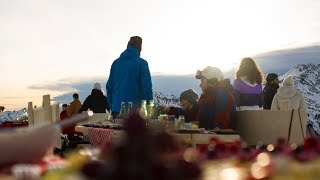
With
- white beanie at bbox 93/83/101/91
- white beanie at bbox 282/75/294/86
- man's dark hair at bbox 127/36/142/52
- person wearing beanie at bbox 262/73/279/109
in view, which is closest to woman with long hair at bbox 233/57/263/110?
white beanie at bbox 282/75/294/86

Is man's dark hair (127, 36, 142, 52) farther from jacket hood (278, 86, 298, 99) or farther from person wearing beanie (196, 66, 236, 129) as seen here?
jacket hood (278, 86, 298, 99)

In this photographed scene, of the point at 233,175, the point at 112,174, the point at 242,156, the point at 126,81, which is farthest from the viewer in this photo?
the point at 126,81

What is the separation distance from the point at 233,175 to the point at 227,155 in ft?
1.26

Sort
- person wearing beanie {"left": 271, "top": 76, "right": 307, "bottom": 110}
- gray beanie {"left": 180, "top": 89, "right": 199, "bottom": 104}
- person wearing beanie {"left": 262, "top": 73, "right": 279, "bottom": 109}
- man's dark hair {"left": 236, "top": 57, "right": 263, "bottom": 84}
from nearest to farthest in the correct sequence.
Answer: man's dark hair {"left": 236, "top": 57, "right": 263, "bottom": 84}, gray beanie {"left": 180, "top": 89, "right": 199, "bottom": 104}, person wearing beanie {"left": 271, "top": 76, "right": 307, "bottom": 110}, person wearing beanie {"left": 262, "top": 73, "right": 279, "bottom": 109}

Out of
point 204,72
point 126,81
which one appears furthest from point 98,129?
point 204,72

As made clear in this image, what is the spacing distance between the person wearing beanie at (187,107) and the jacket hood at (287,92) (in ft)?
5.95

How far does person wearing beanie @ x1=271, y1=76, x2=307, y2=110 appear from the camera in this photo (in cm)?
1028

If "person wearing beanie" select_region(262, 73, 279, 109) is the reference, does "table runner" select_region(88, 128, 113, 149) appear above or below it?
below

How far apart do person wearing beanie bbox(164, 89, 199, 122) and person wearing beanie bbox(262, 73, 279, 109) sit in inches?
97.3

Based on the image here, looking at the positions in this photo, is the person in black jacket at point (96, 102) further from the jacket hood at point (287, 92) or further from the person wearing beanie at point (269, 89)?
the jacket hood at point (287, 92)

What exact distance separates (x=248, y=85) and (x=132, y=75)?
1.78 metres

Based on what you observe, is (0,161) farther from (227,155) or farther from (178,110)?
(178,110)

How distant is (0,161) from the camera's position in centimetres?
129

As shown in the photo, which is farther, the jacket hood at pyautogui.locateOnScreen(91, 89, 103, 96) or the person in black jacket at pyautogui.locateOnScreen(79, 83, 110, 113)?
the jacket hood at pyautogui.locateOnScreen(91, 89, 103, 96)
